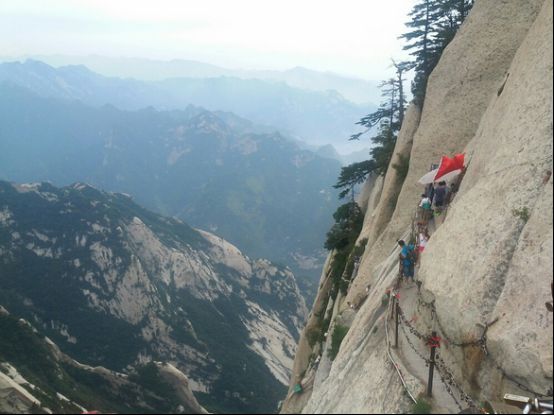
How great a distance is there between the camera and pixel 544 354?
13.2 metres

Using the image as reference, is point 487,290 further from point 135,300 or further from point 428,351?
point 135,300

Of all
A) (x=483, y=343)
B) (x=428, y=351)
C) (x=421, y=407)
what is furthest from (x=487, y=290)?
(x=421, y=407)

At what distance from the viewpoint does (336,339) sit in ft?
92.5

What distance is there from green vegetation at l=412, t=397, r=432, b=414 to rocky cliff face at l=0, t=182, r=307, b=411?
10207 centimetres

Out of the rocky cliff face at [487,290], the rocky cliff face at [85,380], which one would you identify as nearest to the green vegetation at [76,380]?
the rocky cliff face at [85,380]

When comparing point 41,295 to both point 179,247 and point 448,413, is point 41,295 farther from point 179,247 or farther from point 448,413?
point 448,413

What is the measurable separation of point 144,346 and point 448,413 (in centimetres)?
12296

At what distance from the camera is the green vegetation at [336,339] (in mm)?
27766

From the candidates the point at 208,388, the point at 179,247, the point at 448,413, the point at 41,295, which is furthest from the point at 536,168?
the point at 179,247

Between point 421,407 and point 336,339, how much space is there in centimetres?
1368

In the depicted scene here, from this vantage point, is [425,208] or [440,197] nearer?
[440,197]

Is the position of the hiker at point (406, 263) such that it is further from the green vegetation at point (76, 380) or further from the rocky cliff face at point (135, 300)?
the rocky cliff face at point (135, 300)

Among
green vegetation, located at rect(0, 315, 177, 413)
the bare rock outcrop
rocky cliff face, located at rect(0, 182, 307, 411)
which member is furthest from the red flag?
rocky cliff face, located at rect(0, 182, 307, 411)

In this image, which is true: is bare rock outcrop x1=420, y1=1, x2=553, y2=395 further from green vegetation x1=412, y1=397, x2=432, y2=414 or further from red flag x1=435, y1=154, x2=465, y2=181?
red flag x1=435, y1=154, x2=465, y2=181
